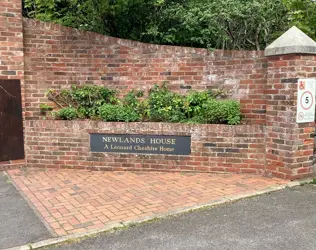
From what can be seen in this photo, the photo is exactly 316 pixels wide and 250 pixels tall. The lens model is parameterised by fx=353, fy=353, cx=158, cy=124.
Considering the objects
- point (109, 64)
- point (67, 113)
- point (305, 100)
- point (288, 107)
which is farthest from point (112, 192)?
point (305, 100)

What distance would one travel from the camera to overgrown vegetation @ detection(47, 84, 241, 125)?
221 inches

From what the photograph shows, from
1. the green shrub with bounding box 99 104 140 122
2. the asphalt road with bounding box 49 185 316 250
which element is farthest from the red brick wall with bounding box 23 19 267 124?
the asphalt road with bounding box 49 185 316 250

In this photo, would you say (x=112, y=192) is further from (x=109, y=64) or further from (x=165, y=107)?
(x=109, y=64)

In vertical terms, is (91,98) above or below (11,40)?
below

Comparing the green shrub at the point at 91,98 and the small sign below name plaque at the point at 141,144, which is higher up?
the green shrub at the point at 91,98

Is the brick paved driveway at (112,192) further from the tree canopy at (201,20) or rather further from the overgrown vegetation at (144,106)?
the tree canopy at (201,20)

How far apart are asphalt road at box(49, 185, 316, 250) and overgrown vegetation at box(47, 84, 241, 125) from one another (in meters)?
1.78

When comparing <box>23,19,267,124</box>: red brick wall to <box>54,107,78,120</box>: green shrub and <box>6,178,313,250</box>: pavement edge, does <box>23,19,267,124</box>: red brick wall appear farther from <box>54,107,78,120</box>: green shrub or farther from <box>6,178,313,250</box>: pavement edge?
<box>6,178,313,250</box>: pavement edge

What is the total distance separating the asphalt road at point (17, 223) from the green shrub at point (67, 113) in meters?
1.75

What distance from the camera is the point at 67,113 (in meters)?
6.15

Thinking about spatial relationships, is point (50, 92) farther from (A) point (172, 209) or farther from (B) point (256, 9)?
(B) point (256, 9)

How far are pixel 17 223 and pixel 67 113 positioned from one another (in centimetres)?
263

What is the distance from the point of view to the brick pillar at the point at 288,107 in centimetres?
496

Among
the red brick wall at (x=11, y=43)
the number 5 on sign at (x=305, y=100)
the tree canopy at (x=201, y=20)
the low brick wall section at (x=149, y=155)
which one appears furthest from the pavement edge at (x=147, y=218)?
the tree canopy at (x=201, y=20)
